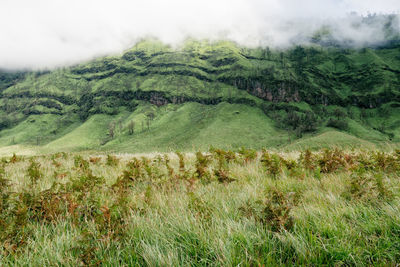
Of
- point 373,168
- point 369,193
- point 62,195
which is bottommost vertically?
point 373,168

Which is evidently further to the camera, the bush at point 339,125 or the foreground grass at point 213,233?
the bush at point 339,125

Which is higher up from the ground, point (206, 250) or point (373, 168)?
point (206, 250)

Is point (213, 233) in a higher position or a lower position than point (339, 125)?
higher

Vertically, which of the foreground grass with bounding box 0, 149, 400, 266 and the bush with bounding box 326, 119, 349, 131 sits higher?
the foreground grass with bounding box 0, 149, 400, 266

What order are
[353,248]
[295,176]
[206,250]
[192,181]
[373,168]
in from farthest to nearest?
[373,168] → [295,176] → [192,181] → [206,250] → [353,248]

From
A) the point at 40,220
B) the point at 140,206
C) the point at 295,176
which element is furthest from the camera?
the point at 295,176

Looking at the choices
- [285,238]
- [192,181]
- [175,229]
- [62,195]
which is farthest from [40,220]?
[285,238]

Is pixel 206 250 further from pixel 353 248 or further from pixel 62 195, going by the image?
pixel 62 195

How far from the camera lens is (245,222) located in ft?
7.80

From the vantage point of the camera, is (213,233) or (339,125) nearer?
(213,233)

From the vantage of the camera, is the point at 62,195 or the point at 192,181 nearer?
the point at 62,195

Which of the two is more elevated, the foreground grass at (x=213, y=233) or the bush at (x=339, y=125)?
the foreground grass at (x=213, y=233)

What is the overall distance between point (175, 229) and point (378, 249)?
77.8 inches

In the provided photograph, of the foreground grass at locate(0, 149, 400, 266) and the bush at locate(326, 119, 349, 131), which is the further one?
the bush at locate(326, 119, 349, 131)
